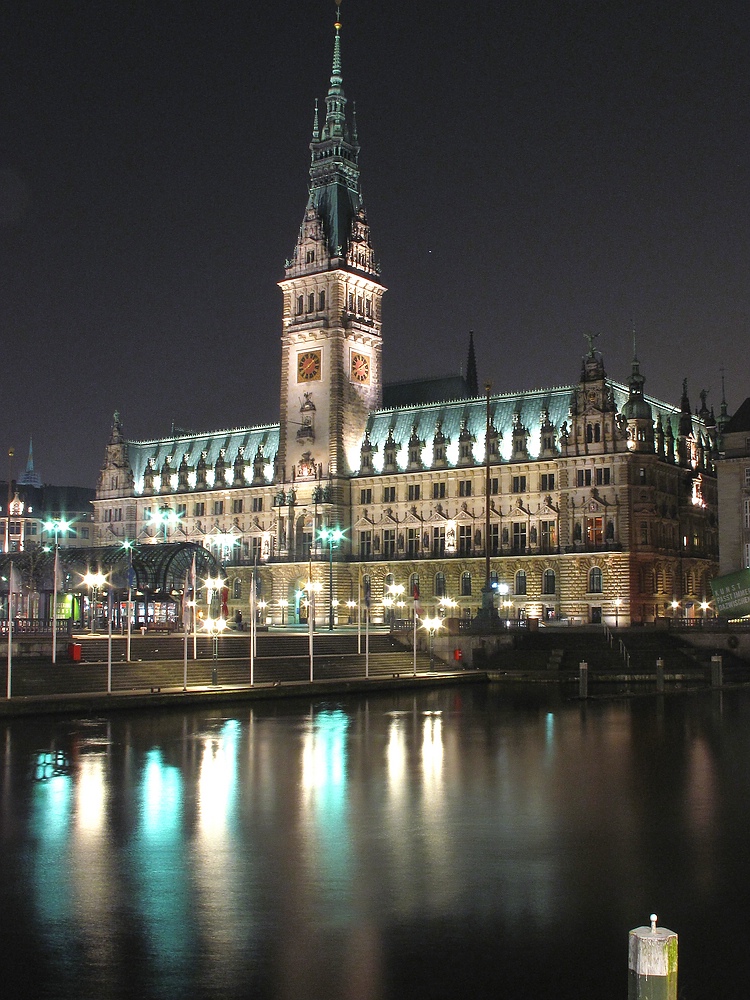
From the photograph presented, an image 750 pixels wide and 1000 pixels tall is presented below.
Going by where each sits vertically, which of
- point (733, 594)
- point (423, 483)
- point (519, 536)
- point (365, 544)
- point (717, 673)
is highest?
point (423, 483)

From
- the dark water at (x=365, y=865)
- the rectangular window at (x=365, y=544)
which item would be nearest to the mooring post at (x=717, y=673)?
the dark water at (x=365, y=865)

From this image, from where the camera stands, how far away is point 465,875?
2208cm

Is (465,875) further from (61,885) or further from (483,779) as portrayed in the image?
(483,779)

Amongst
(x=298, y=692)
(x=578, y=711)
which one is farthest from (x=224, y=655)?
(x=578, y=711)

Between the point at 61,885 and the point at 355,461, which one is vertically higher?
the point at 355,461

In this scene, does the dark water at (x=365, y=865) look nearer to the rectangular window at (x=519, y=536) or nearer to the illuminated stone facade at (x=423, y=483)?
the illuminated stone facade at (x=423, y=483)

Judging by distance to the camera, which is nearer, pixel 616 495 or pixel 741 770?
pixel 741 770

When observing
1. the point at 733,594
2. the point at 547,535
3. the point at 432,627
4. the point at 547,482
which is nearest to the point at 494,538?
the point at 547,535

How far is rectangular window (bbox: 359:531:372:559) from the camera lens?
129500 millimetres

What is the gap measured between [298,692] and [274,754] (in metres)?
24.6

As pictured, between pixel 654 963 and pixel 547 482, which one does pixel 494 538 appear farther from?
pixel 654 963

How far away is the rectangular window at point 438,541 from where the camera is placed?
408 feet

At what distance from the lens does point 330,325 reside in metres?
129

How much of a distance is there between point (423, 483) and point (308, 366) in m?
19.1
